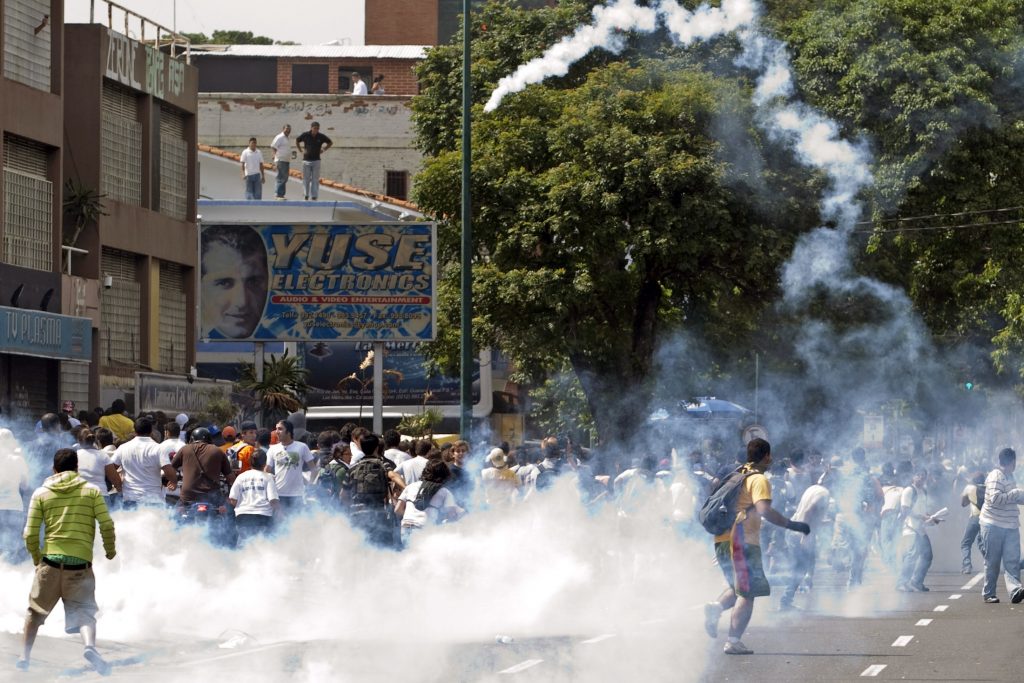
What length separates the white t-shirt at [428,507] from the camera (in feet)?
51.6

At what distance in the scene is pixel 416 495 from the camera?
624 inches

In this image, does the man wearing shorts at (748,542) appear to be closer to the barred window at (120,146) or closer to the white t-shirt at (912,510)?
A: the white t-shirt at (912,510)

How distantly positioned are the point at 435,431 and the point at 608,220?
11.6 metres

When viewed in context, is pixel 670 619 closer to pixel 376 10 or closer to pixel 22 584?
pixel 22 584

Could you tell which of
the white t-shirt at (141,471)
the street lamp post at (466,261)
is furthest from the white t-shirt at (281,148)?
the white t-shirt at (141,471)

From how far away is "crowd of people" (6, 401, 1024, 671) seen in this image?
41.9 feet

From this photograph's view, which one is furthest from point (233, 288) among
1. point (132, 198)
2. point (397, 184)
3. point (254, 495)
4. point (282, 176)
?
point (397, 184)

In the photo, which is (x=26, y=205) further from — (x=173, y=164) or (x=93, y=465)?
(x=93, y=465)

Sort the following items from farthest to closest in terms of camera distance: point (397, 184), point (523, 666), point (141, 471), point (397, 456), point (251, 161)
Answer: point (397, 184), point (251, 161), point (397, 456), point (141, 471), point (523, 666)

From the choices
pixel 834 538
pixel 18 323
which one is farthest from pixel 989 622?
pixel 18 323

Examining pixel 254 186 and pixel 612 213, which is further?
pixel 254 186

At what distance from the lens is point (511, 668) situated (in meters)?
12.7

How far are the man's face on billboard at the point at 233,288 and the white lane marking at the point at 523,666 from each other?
19736 mm

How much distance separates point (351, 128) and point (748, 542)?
43185 mm
